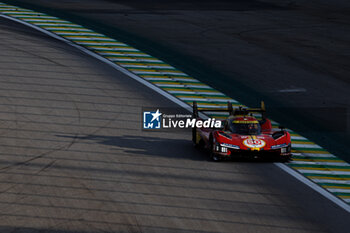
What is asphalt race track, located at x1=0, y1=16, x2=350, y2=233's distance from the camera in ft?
50.1

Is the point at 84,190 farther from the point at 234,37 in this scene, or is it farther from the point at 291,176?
the point at 234,37

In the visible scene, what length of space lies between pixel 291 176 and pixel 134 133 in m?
6.48

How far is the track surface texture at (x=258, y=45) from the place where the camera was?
26.7 m

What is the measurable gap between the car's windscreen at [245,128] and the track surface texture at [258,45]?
131 inches

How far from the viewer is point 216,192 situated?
1745 centimetres

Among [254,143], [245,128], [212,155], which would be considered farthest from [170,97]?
[254,143]

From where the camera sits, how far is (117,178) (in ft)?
→ 59.6

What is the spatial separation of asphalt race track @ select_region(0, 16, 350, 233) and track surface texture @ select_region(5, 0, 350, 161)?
4955mm

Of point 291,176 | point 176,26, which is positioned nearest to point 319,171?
point 291,176

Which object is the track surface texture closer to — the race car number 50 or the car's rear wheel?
the race car number 50

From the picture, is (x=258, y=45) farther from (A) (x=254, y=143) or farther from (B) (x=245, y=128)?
(A) (x=254, y=143)

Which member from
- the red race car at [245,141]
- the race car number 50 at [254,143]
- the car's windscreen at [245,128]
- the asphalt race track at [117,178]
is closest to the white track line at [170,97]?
the asphalt race track at [117,178]

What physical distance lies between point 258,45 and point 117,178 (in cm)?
2109

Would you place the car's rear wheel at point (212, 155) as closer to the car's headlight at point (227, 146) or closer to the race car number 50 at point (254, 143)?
the car's headlight at point (227, 146)
